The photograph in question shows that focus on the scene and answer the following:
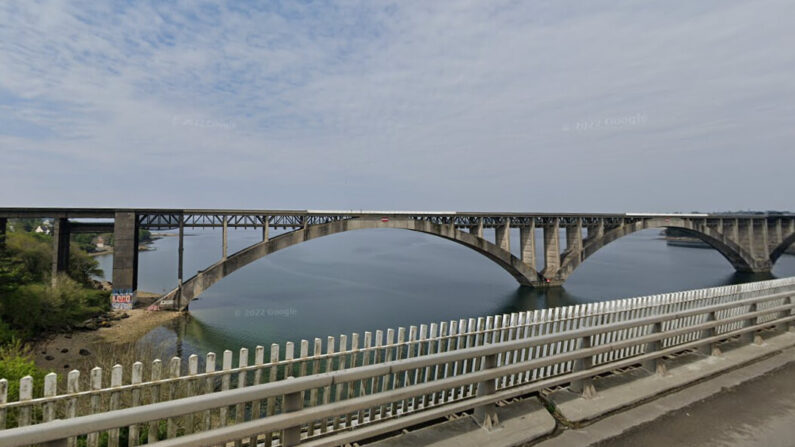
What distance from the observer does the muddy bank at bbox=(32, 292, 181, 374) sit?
23.2 metres

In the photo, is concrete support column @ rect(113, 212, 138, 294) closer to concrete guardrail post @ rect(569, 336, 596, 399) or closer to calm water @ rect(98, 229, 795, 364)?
calm water @ rect(98, 229, 795, 364)

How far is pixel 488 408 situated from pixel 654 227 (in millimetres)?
70294

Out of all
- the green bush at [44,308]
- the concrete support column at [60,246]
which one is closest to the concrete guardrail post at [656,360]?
the green bush at [44,308]

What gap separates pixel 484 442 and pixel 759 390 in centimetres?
583

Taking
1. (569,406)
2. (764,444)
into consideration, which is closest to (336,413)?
(569,406)

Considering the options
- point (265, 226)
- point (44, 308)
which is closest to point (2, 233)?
point (44, 308)

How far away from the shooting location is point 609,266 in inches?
3182

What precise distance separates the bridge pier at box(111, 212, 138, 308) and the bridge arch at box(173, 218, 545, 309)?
294 cm

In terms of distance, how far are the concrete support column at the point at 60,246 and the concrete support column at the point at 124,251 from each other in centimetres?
430

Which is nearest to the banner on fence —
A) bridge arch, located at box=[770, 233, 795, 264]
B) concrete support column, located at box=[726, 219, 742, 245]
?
concrete support column, located at box=[726, 219, 742, 245]

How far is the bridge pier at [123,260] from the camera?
34.4 m

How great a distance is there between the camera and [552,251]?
56.0m

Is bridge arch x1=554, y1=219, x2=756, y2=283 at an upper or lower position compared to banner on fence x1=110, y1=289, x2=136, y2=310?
upper

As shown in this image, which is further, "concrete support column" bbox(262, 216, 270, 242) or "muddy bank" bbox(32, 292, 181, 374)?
"concrete support column" bbox(262, 216, 270, 242)
